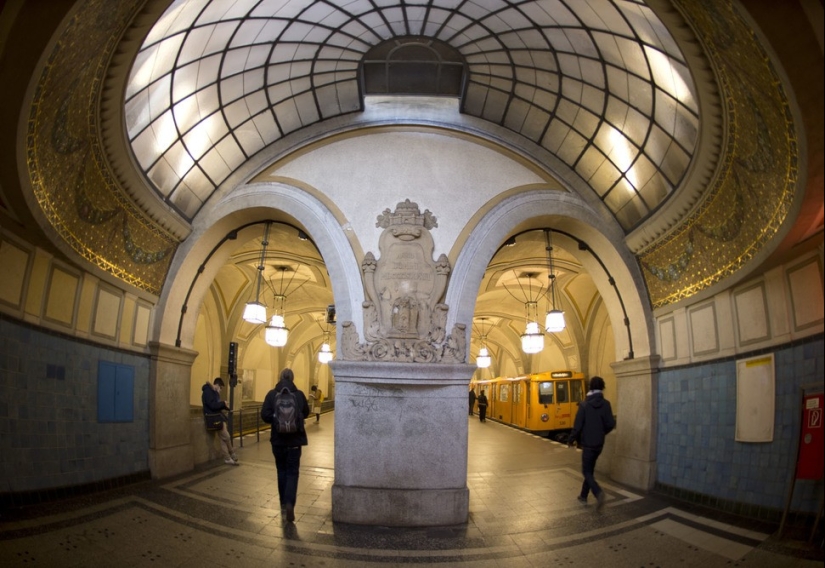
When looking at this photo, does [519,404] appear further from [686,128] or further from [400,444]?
[686,128]

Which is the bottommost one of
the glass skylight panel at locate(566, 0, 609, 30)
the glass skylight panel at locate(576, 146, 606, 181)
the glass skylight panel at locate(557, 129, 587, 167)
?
the glass skylight panel at locate(576, 146, 606, 181)

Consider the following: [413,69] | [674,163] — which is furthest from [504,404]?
[413,69]

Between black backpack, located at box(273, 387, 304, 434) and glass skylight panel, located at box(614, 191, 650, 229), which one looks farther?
glass skylight panel, located at box(614, 191, 650, 229)

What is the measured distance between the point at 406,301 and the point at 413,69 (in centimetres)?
341

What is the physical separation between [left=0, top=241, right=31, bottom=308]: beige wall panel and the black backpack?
9.34 ft

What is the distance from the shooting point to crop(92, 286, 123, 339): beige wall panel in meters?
7.13

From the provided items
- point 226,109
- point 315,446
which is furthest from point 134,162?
point 315,446

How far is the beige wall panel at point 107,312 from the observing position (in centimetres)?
713

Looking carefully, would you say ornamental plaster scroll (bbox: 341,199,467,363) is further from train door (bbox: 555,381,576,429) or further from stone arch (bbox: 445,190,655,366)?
train door (bbox: 555,381,576,429)

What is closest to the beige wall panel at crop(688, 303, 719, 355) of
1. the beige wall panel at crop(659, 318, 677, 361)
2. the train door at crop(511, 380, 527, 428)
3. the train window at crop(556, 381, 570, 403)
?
the beige wall panel at crop(659, 318, 677, 361)

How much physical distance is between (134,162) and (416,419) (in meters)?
4.91

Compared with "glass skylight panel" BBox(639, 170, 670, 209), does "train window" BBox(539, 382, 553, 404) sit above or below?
below

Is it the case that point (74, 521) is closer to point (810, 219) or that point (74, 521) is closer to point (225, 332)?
point (810, 219)

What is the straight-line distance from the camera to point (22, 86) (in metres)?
4.11
